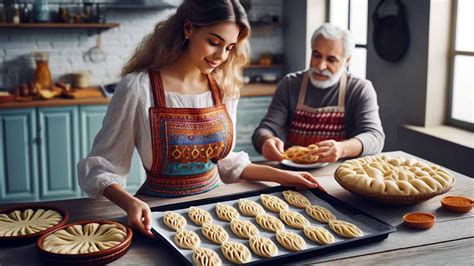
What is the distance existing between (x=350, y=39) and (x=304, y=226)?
1.63 m

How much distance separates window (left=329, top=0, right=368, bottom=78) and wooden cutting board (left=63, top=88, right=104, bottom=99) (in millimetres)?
2141

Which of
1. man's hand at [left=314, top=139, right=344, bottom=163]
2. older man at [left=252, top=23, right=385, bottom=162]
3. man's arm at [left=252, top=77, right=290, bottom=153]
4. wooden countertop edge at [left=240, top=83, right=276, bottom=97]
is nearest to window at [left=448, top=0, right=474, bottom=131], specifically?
older man at [left=252, top=23, right=385, bottom=162]

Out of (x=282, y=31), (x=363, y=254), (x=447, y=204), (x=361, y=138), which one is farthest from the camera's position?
(x=282, y=31)

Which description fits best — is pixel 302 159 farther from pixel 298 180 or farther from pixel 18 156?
pixel 18 156

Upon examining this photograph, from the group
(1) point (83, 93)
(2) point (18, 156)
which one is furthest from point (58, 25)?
(2) point (18, 156)

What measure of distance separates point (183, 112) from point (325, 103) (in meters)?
1.24

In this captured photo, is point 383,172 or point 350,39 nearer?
point 383,172

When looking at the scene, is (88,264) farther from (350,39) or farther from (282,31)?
(282,31)

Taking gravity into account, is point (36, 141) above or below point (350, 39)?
below

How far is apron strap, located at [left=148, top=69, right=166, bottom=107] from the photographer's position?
6.89ft

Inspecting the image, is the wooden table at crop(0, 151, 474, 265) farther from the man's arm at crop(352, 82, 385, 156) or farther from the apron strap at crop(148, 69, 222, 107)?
the man's arm at crop(352, 82, 385, 156)

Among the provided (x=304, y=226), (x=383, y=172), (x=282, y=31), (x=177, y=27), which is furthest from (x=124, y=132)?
(x=282, y=31)

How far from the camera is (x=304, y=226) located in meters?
1.64

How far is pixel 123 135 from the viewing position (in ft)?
6.63
